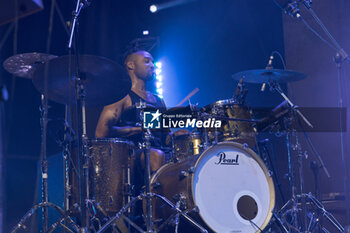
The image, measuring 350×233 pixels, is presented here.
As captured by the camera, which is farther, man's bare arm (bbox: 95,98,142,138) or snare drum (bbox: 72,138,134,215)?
man's bare arm (bbox: 95,98,142,138)

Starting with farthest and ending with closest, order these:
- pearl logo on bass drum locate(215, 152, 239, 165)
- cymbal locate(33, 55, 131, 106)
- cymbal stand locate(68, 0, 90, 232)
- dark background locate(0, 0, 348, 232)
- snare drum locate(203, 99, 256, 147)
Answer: dark background locate(0, 0, 348, 232), snare drum locate(203, 99, 256, 147), pearl logo on bass drum locate(215, 152, 239, 165), cymbal locate(33, 55, 131, 106), cymbal stand locate(68, 0, 90, 232)

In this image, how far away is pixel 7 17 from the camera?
1.64 m

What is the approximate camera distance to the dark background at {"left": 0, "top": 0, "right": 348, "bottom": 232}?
4.80m

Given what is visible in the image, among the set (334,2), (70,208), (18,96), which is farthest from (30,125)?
(334,2)

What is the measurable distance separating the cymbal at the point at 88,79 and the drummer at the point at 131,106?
57 centimetres

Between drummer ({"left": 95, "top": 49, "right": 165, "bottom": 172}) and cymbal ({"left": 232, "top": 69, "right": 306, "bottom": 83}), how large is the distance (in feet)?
3.07

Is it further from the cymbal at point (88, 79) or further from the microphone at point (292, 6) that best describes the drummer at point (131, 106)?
the microphone at point (292, 6)

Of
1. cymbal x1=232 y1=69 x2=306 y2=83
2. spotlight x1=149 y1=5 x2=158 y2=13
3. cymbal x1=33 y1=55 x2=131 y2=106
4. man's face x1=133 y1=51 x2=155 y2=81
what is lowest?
cymbal x1=33 y1=55 x2=131 y2=106

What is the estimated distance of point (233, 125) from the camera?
178 inches

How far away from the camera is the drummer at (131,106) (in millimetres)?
4512

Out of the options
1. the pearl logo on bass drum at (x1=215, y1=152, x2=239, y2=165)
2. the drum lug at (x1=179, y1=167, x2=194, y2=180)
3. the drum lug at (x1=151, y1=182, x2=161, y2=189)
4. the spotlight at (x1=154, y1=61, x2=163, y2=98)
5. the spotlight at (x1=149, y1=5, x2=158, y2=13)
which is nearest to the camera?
the drum lug at (x1=179, y1=167, x2=194, y2=180)

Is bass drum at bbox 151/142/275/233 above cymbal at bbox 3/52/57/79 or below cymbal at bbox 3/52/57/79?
below

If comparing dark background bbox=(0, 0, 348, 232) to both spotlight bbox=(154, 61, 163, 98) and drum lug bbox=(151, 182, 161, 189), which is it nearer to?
spotlight bbox=(154, 61, 163, 98)

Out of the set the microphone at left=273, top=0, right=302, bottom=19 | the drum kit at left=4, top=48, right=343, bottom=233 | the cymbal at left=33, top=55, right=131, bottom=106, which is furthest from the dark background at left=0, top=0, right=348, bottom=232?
the microphone at left=273, top=0, right=302, bottom=19
